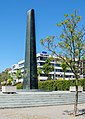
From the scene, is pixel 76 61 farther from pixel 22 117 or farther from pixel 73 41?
pixel 22 117

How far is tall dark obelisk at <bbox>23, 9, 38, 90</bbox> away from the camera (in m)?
22.7

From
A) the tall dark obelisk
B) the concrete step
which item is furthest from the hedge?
the concrete step

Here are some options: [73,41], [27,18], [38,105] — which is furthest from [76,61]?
[27,18]

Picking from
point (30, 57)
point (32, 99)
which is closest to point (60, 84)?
point (30, 57)

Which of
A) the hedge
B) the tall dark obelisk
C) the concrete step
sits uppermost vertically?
the tall dark obelisk

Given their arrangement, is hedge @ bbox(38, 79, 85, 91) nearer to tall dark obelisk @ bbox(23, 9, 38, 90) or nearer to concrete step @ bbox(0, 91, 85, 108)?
tall dark obelisk @ bbox(23, 9, 38, 90)

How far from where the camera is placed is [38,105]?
17750mm

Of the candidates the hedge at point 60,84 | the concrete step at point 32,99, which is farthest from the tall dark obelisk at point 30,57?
the hedge at point 60,84

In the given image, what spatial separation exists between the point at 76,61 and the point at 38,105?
17.4 ft

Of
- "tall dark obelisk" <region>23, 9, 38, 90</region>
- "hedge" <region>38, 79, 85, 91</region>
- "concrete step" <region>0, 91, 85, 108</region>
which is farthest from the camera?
"hedge" <region>38, 79, 85, 91</region>

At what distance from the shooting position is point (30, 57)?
22859mm

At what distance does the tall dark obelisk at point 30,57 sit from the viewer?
22656 mm

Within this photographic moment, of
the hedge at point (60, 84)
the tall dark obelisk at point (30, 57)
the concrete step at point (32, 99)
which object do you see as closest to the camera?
the concrete step at point (32, 99)

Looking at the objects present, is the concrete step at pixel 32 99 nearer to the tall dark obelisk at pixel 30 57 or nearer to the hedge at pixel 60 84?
the tall dark obelisk at pixel 30 57
